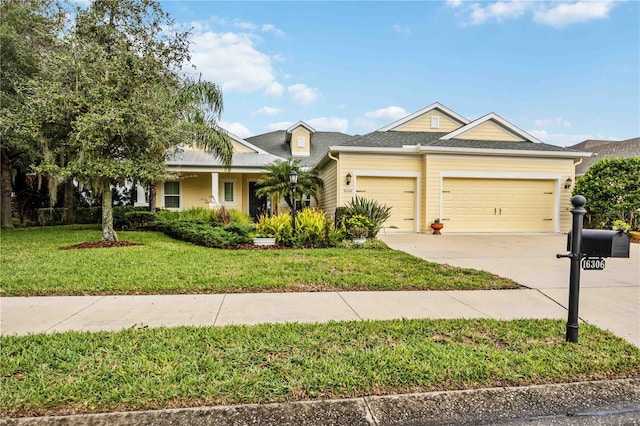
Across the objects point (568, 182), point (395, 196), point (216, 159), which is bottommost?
point (395, 196)

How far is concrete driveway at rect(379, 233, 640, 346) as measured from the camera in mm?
3961

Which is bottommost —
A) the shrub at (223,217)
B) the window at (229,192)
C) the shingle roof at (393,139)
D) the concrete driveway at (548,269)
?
the concrete driveway at (548,269)

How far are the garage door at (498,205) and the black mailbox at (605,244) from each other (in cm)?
982

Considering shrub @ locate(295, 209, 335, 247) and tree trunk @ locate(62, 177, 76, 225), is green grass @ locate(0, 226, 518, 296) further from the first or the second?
tree trunk @ locate(62, 177, 76, 225)

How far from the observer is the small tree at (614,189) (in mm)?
11430

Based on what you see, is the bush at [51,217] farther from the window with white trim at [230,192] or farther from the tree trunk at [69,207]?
the window with white trim at [230,192]

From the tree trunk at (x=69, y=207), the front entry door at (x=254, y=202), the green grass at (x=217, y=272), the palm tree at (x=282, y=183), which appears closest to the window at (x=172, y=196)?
the front entry door at (x=254, y=202)

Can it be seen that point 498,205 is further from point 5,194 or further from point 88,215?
point 5,194

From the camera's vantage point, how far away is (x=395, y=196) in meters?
12.6

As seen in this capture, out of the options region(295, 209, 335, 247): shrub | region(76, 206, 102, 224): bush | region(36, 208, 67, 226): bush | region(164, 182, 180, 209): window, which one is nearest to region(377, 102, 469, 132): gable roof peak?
region(295, 209, 335, 247): shrub

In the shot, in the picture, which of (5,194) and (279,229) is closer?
(279,229)

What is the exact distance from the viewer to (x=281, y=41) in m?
11.2

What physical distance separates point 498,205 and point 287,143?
12730 mm

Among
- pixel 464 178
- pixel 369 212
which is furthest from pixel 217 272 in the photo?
pixel 464 178
